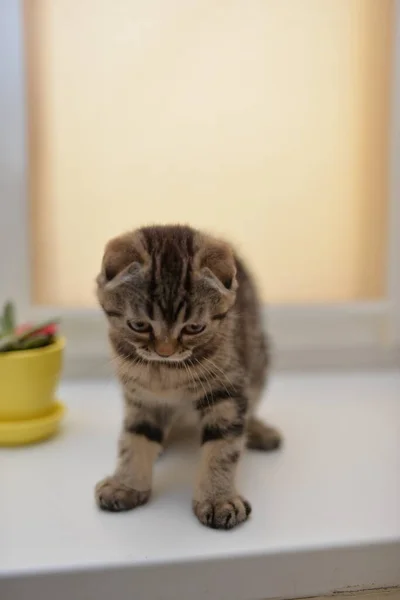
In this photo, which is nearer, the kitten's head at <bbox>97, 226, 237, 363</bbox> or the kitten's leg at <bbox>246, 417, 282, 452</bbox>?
the kitten's head at <bbox>97, 226, 237, 363</bbox>

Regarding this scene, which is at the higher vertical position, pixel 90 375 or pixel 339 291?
pixel 339 291

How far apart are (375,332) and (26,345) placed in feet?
2.77

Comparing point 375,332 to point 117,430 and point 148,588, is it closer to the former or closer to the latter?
point 117,430

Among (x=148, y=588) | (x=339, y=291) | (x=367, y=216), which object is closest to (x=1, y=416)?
(x=148, y=588)

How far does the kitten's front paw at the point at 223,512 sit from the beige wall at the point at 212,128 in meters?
0.63

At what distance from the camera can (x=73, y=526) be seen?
0.73 metres

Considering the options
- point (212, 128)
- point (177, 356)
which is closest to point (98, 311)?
point (212, 128)

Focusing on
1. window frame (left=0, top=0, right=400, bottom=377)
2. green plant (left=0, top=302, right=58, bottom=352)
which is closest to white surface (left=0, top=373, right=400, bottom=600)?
green plant (left=0, top=302, right=58, bottom=352)

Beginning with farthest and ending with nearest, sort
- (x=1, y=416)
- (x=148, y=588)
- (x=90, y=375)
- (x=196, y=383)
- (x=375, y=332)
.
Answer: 1. (x=375, y=332)
2. (x=90, y=375)
3. (x=1, y=416)
4. (x=196, y=383)
5. (x=148, y=588)

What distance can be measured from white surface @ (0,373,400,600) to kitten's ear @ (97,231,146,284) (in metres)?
0.31

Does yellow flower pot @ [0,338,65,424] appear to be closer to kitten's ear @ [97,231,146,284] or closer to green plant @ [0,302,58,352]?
green plant @ [0,302,58,352]

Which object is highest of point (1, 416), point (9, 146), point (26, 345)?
point (9, 146)

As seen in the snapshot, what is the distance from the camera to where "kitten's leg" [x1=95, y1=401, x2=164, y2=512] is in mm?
777

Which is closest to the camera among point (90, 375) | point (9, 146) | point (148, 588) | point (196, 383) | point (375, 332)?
point (148, 588)
